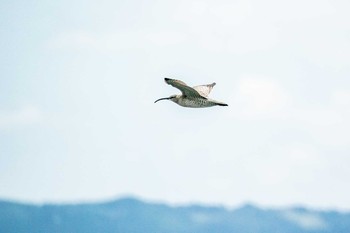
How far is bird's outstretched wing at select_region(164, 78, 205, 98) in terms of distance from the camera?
101 feet

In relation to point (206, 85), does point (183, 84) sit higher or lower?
lower

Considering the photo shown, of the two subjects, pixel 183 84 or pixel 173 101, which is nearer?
pixel 183 84

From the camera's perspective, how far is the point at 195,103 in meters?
32.5

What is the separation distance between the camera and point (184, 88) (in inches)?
1241

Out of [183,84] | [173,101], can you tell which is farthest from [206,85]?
[183,84]

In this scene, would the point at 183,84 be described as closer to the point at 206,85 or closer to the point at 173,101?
the point at 173,101

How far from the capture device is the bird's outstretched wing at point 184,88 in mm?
30694

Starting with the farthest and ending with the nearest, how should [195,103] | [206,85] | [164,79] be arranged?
[206,85], [195,103], [164,79]

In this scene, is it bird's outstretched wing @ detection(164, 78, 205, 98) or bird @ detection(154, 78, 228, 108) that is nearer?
bird's outstretched wing @ detection(164, 78, 205, 98)

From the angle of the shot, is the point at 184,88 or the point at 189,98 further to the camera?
the point at 189,98

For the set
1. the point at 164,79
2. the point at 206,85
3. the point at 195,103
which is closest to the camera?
the point at 164,79

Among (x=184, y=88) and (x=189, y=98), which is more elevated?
(x=189, y=98)

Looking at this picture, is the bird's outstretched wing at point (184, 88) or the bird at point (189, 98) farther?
the bird at point (189, 98)

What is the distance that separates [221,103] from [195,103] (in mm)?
1723
